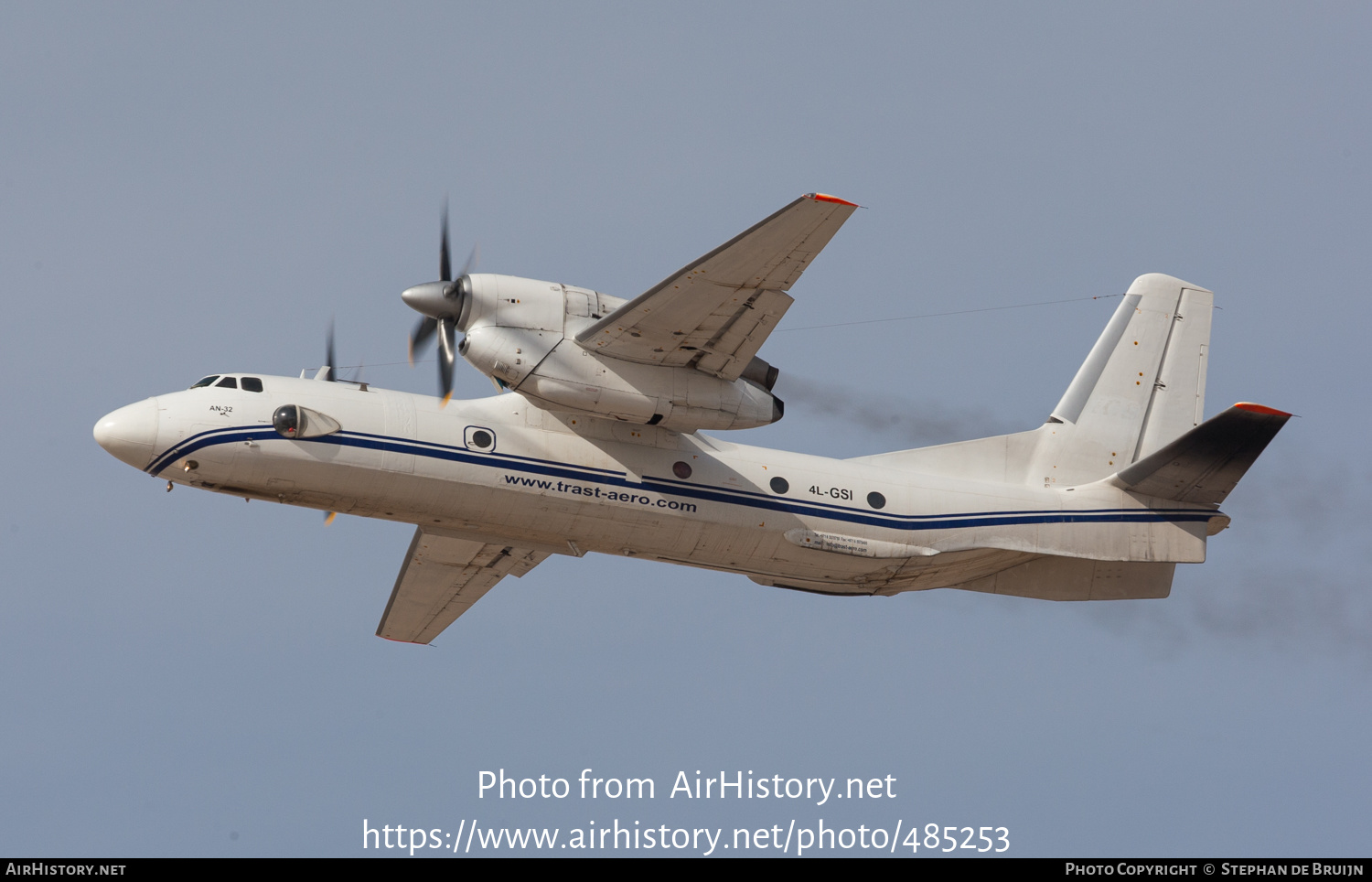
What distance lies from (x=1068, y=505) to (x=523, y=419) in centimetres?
807

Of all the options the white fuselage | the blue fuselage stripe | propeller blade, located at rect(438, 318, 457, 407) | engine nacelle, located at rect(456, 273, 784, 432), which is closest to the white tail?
the white fuselage

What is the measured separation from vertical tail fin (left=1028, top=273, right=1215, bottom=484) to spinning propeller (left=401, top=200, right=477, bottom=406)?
29.5 ft

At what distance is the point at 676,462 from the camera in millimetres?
20172

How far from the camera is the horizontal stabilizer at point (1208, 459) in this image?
68.9 feet

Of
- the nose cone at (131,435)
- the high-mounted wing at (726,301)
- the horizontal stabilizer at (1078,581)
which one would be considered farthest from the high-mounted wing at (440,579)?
the horizontal stabilizer at (1078,581)

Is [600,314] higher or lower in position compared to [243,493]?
higher

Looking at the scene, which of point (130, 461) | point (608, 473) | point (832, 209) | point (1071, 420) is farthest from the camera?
point (1071, 420)

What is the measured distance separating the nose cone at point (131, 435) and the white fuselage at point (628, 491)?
20 millimetres

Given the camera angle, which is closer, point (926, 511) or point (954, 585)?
point (926, 511)

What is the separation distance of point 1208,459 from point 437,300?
11.1m

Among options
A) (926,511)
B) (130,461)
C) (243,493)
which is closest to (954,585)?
(926,511)

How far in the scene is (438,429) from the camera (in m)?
19.3
